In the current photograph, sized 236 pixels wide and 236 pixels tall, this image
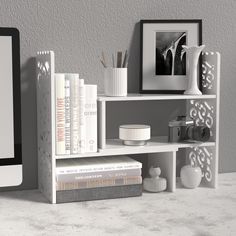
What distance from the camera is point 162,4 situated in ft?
6.29

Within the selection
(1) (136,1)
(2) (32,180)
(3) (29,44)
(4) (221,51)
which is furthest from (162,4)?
(2) (32,180)

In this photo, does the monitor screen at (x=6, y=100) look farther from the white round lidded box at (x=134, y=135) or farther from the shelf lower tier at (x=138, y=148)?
the white round lidded box at (x=134, y=135)

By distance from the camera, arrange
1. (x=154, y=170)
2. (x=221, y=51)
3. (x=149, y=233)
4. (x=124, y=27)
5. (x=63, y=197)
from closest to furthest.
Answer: (x=149, y=233)
(x=63, y=197)
(x=154, y=170)
(x=124, y=27)
(x=221, y=51)

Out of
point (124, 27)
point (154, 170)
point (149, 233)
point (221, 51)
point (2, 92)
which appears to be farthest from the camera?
point (221, 51)

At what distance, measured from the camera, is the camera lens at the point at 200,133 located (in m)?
1.75

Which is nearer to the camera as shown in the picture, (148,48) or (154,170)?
(154,170)

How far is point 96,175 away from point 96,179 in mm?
13

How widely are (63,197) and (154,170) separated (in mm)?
323

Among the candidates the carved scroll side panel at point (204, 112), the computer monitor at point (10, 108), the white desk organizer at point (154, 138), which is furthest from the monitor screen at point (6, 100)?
the carved scroll side panel at point (204, 112)

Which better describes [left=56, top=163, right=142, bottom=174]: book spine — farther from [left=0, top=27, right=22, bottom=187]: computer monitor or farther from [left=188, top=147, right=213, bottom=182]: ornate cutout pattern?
[left=188, top=147, right=213, bottom=182]: ornate cutout pattern

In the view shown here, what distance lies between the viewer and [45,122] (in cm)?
165

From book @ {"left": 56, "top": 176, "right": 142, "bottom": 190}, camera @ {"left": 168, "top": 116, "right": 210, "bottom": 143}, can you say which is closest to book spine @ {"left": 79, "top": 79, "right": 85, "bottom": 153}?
book @ {"left": 56, "top": 176, "right": 142, "bottom": 190}

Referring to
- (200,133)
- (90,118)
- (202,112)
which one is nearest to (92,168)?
(90,118)

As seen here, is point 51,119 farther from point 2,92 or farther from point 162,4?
point 162,4
